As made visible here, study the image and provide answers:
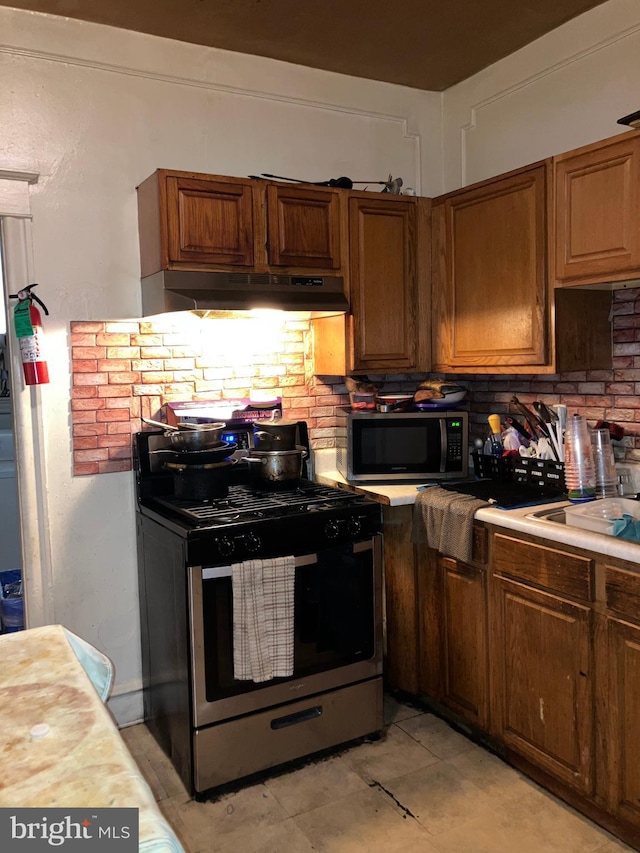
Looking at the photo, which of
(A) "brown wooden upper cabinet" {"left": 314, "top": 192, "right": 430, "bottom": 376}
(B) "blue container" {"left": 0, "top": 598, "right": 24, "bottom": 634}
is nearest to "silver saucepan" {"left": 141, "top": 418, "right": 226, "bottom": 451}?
(A) "brown wooden upper cabinet" {"left": 314, "top": 192, "right": 430, "bottom": 376}

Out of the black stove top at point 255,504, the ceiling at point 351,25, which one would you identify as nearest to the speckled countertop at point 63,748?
the black stove top at point 255,504

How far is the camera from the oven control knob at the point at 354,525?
263 cm

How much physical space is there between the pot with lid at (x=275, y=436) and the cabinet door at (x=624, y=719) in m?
1.40

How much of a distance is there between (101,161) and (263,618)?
6.13 feet

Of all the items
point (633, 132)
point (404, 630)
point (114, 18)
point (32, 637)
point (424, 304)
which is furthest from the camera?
point (424, 304)

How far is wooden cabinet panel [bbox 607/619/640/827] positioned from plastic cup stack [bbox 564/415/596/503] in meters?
0.57

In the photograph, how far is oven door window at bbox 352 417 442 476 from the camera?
3082 millimetres

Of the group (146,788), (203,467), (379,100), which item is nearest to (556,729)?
(203,467)

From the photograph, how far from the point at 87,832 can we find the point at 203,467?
1.88 meters

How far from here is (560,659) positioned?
7.44 feet

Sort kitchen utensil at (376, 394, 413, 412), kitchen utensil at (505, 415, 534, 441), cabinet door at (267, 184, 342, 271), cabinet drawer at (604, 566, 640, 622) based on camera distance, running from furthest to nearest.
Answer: kitchen utensil at (376, 394, 413, 412) → kitchen utensil at (505, 415, 534, 441) → cabinet door at (267, 184, 342, 271) → cabinet drawer at (604, 566, 640, 622)

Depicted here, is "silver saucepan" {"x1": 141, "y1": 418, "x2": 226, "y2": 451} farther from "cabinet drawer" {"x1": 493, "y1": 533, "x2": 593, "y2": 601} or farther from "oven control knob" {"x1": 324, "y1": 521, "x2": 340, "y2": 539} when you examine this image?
"cabinet drawer" {"x1": 493, "y1": 533, "x2": 593, "y2": 601}

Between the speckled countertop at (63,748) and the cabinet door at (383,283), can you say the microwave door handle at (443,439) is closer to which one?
the cabinet door at (383,283)

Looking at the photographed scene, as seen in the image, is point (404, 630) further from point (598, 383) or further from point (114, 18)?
point (114, 18)
